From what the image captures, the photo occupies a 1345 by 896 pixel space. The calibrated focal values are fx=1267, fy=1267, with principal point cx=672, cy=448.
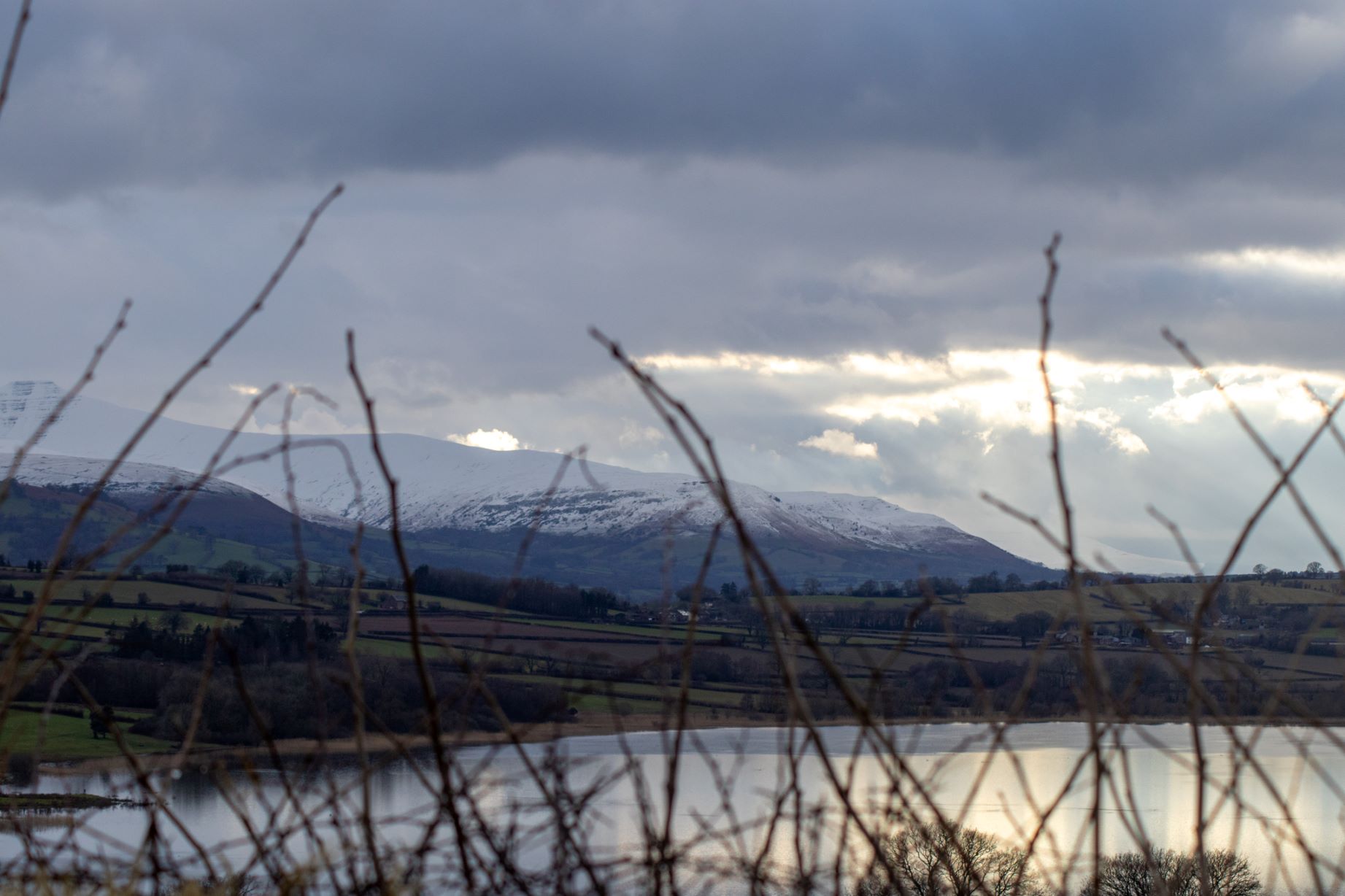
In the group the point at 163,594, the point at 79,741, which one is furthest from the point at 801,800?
the point at 163,594

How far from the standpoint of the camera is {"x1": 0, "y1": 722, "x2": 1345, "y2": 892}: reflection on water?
1.65 m

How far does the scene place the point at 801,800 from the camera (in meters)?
1.78

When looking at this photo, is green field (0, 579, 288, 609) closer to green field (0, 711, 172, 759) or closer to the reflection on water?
green field (0, 711, 172, 759)

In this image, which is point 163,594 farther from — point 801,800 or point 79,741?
point 801,800

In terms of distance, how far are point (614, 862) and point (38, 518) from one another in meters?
171

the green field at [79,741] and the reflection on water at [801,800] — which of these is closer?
the reflection on water at [801,800]

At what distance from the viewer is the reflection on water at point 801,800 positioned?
165cm

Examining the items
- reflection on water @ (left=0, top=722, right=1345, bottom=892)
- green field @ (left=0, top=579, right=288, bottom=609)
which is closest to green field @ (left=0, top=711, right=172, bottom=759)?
reflection on water @ (left=0, top=722, right=1345, bottom=892)

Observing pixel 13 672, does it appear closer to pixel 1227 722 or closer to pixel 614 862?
pixel 614 862

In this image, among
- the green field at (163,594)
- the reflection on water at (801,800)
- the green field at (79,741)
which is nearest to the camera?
the reflection on water at (801,800)

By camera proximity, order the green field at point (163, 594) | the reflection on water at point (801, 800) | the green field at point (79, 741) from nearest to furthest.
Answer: the reflection on water at point (801, 800), the green field at point (79, 741), the green field at point (163, 594)

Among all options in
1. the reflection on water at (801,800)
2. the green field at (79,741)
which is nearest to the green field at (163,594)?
the green field at (79,741)

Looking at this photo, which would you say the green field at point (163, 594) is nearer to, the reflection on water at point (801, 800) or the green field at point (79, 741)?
the green field at point (79, 741)

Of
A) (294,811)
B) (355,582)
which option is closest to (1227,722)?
(355,582)
